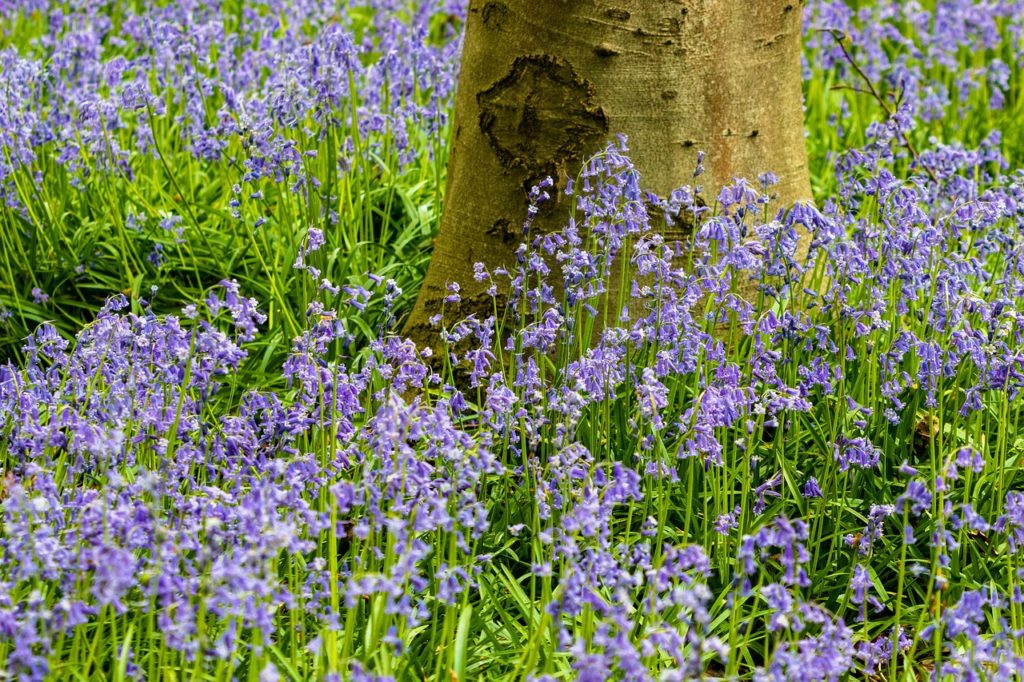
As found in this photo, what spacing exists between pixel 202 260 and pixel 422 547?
8.34ft

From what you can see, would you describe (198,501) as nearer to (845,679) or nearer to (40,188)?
(845,679)

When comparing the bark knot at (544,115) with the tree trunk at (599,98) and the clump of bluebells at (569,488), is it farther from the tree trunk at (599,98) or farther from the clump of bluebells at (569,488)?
the clump of bluebells at (569,488)

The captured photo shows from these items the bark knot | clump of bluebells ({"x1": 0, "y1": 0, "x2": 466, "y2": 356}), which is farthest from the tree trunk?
clump of bluebells ({"x1": 0, "y1": 0, "x2": 466, "y2": 356})

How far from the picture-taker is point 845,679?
8.13ft

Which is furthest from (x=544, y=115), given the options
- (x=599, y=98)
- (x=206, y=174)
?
(x=206, y=174)

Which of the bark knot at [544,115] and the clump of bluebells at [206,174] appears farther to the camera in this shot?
the clump of bluebells at [206,174]

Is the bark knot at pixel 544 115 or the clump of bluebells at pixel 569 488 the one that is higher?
the bark knot at pixel 544 115

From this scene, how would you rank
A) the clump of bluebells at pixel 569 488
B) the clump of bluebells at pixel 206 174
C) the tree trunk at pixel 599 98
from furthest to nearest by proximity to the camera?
the clump of bluebells at pixel 206 174
the tree trunk at pixel 599 98
the clump of bluebells at pixel 569 488

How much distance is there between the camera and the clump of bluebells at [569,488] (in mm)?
2029

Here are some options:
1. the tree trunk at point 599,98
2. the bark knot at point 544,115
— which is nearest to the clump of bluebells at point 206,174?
the tree trunk at point 599,98

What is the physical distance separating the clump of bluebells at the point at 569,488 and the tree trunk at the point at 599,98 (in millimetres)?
138

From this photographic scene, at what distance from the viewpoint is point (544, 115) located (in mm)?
3512

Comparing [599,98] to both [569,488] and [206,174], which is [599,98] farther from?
[206,174]

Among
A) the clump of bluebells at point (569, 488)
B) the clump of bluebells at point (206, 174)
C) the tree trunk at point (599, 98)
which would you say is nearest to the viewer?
the clump of bluebells at point (569, 488)
